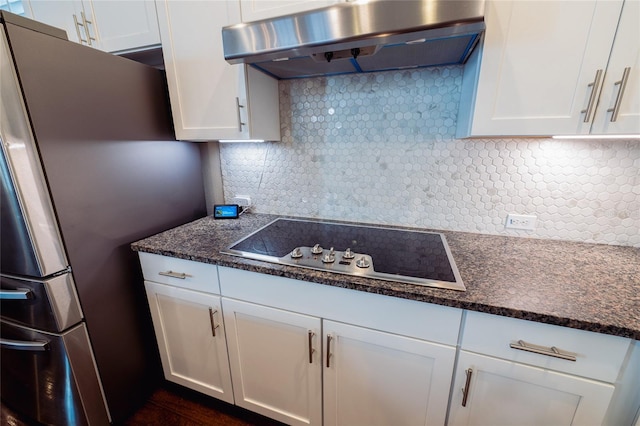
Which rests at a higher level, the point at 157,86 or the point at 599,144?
the point at 157,86

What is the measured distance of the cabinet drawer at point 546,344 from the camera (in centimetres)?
69

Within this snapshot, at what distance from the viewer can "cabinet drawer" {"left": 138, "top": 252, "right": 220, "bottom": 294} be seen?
1.09 metres

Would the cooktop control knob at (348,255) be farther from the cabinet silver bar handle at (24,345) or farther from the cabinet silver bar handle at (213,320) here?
the cabinet silver bar handle at (24,345)

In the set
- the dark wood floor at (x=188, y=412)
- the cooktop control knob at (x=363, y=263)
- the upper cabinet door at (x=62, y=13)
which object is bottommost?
the dark wood floor at (x=188, y=412)

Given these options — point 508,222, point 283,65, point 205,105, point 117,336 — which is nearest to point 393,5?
point 283,65

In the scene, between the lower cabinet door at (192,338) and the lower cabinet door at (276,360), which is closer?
the lower cabinet door at (276,360)

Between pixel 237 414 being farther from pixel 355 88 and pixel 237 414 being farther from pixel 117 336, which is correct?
pixel 355 88

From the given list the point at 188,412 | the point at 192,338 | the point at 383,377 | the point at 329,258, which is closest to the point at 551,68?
the point at 329,258

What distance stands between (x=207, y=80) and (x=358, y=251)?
105cm

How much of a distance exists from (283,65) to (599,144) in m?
1.34

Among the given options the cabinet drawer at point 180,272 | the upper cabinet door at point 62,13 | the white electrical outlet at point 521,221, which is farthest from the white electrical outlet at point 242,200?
the white electrical outlet at point 521,221

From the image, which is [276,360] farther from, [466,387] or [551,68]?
[551,68]

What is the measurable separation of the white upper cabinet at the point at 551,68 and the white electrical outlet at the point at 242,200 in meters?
1.27

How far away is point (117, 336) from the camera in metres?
1.21
